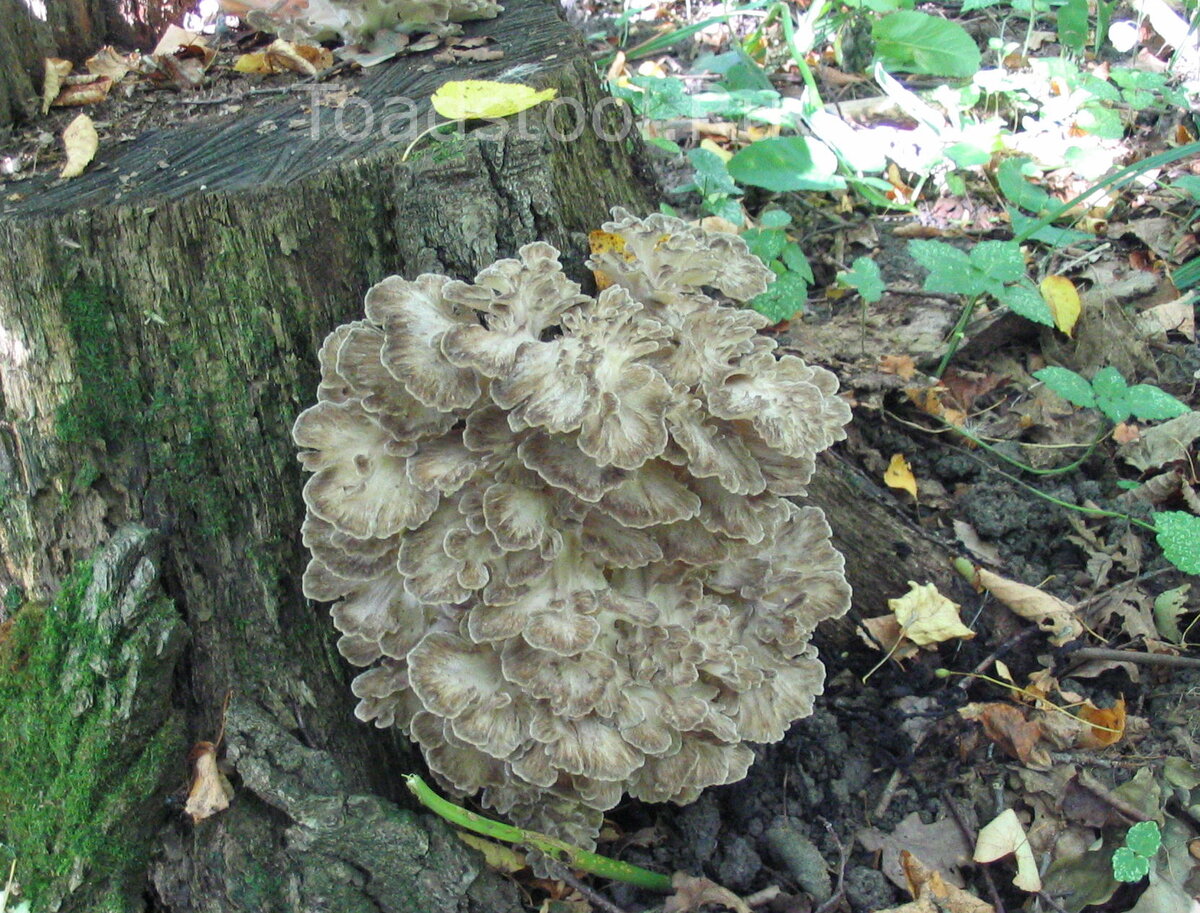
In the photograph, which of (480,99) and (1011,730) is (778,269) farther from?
(1011,730)

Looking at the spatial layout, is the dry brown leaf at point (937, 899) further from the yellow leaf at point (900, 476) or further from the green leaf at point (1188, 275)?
the green leaf at point (1188, 275)

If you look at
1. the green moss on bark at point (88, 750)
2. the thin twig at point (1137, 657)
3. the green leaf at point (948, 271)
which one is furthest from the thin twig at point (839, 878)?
the green leaf at point (948, 271)

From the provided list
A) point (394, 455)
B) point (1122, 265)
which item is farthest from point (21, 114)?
point (1122, 265)

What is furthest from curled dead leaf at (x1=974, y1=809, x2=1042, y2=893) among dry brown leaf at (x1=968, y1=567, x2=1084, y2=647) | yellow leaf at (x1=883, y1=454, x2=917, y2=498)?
yellow leaf at (x1=883, y1=454, x2=917, y2=498)

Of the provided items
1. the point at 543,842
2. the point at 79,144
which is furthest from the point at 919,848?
the point at 79,144

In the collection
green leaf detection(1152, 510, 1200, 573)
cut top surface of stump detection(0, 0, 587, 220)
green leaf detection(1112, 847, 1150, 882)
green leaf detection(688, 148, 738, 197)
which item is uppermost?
cut top surface of stump detection(0, 0, 587, 220)

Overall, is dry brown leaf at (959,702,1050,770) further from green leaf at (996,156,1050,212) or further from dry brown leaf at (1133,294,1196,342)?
green leaf at (996,156,1050,212)
